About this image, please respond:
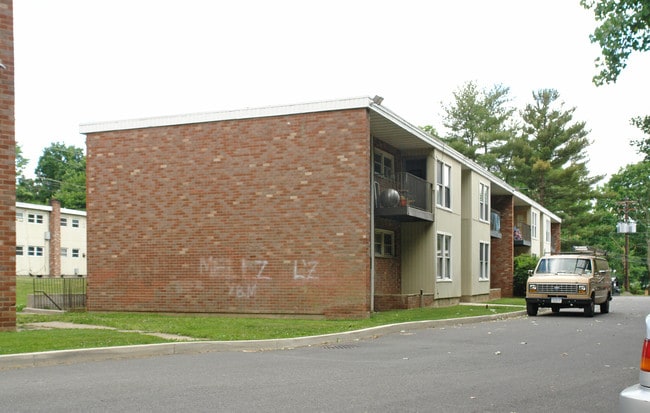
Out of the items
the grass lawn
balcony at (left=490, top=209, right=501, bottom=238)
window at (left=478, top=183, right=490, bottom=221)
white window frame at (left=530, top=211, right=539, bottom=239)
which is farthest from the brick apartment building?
white window frame at (left=530, top=211, right=539, bottom=239)

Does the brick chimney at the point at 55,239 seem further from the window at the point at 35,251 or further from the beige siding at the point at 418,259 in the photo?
the beige siding at the point at 418,259

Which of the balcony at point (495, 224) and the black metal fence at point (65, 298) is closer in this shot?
the black metal fence at point (65, 298)

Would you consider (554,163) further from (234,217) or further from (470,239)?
(234,217)

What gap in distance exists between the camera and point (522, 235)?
42969mm

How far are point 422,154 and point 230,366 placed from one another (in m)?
17.3

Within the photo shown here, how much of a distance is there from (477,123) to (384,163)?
42020 millimetres

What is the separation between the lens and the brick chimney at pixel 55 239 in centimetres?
5472

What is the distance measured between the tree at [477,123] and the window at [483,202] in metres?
29.2

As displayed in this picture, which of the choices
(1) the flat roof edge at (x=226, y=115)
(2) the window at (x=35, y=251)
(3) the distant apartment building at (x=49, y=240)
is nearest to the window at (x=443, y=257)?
(1) the flat roof edge at (x=226, y=115)

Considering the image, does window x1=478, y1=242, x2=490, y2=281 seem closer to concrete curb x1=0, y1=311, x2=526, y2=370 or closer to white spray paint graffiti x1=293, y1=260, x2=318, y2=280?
white spray paint graffiti x1=293, y1=260, x2=318, y2=280

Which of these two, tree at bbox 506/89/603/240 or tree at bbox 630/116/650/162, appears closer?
tree at bbox 630/116/650/162

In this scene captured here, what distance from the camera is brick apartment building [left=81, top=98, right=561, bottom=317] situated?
816 inches

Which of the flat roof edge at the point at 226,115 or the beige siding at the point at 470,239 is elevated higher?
the flat roof edge at the point at 226,115

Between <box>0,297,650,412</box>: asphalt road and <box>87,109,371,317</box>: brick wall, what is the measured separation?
6.54 metres
